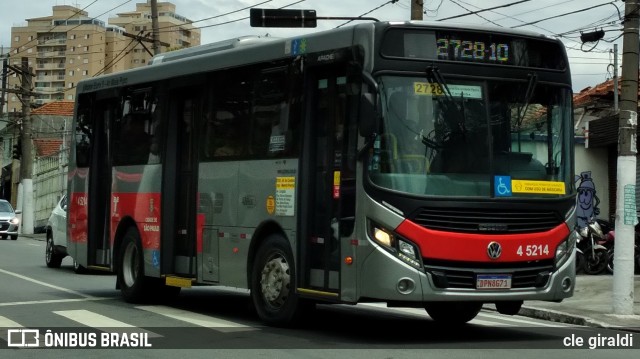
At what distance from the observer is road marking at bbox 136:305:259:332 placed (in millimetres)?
11696

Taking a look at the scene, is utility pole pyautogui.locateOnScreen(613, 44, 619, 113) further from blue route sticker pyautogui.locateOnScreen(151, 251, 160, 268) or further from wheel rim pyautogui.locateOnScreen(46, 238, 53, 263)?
wheel rim pyautogui.locateOnScreen(46, 238, 53, 263)

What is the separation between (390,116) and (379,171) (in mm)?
577

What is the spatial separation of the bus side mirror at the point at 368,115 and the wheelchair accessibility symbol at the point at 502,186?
1.42 m

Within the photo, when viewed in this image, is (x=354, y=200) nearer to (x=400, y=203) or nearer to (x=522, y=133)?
(x=400, y=203)

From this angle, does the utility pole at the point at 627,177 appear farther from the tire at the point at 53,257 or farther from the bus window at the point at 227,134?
the tire at the point at 53,257

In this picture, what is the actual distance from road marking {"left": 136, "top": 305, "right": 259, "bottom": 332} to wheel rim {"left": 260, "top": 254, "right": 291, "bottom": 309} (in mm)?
413

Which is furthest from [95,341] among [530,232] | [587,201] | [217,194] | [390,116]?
[587,201]

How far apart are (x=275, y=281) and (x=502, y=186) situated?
295 cm

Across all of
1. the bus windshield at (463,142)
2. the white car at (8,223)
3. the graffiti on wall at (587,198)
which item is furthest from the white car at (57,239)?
the white car at (8,223)

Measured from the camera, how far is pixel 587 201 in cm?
2489

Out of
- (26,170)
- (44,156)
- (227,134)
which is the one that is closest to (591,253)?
(227,134)

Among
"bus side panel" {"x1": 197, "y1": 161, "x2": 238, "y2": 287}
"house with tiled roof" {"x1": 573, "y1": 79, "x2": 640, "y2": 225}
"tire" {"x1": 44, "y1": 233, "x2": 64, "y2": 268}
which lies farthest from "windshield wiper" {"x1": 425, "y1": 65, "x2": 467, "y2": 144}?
"tire" {"x1": 44, "y1": 233, "x2": 64, "y2": 268}

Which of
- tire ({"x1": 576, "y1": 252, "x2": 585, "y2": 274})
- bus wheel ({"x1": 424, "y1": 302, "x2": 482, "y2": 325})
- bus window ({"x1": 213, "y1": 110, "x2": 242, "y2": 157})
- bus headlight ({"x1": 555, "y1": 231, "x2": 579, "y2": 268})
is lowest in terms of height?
bus wheel ({"x1": 424, "y1": 302, "x2": 482, "y2": 325})

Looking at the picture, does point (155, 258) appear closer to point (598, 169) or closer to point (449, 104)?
point (449, 104)
